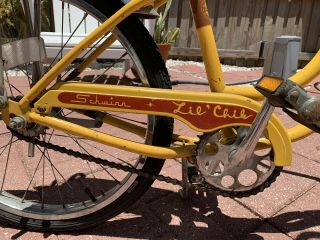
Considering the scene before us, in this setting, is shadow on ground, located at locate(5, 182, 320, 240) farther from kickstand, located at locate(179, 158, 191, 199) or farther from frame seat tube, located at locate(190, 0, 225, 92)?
frame seat tube, located at locate(190, 0, 225, 92)

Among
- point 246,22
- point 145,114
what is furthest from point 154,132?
point 246,22

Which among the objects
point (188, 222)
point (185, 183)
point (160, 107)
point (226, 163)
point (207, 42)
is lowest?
point (188, 222)

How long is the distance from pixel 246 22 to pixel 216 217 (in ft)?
14.0

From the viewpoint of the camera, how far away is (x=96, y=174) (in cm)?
225

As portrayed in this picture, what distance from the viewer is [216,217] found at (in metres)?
1.92

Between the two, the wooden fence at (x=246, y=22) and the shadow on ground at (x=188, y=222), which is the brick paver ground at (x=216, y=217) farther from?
the wooden fence at (x=246, y=22)

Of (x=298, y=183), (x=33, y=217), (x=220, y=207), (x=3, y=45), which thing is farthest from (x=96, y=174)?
(x=298, y=183)

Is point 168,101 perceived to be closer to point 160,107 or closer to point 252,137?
point 160,107

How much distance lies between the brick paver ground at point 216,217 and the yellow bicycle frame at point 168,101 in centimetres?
50

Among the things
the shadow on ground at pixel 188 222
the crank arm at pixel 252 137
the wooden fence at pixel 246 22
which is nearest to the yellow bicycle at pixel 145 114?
the crank arm at pixel 252 137

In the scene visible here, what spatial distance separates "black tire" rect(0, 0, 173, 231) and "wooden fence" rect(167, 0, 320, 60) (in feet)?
13.3

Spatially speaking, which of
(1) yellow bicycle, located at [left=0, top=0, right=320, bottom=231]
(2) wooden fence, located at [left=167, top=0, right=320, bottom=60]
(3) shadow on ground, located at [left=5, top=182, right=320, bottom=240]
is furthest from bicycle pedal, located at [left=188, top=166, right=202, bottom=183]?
(2) wooden fence, located at [left=167, top=0, right=320, bottom=60]

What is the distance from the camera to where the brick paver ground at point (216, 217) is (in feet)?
5.84

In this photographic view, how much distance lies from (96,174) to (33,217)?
561 millimetres
